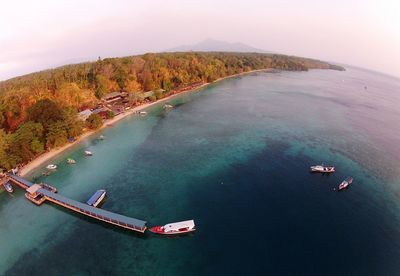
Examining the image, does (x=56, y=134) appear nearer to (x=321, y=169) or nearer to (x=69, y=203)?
(x=69, y=203)

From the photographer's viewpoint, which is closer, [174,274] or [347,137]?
[174,274]

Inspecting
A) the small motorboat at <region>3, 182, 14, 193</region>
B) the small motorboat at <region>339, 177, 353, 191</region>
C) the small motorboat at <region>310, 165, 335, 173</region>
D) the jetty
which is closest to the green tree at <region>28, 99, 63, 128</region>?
the jetty

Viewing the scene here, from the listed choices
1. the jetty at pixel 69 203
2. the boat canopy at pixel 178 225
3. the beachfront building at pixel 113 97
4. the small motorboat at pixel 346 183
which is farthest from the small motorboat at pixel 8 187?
the small motorboat at pixel 346 183

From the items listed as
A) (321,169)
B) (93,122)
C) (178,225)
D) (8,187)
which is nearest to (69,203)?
(8,187)

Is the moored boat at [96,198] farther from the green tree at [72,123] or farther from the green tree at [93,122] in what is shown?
the green tree at [93,122]

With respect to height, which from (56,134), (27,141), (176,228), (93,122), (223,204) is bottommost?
(223,204)

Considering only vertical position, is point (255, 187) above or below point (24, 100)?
below

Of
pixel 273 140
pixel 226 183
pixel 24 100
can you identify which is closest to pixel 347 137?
pixel 273 140

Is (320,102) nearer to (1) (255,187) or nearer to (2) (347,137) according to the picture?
(2) (347,137)
